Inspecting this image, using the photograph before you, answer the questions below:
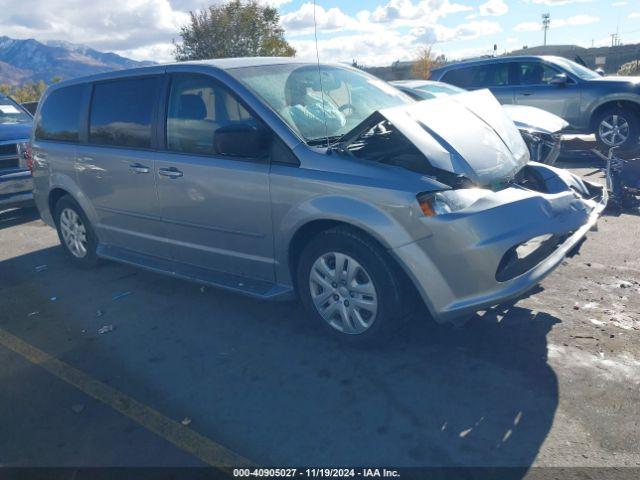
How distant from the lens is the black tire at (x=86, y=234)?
588 cm

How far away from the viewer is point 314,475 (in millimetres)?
2750

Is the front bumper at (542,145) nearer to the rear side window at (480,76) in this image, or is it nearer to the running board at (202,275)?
the running board at (202,275)

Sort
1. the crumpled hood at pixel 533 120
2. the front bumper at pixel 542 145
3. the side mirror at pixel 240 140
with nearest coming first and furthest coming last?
the side mirror at pixel 240 140 → the front bumper at pixel 542 145 → the crumpled hood at pixel 533 120

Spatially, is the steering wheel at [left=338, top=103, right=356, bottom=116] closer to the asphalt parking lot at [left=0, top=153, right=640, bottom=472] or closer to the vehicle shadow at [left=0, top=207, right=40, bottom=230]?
the asphalt parking lot at [left=0, top=153, right=640, bottom=472]

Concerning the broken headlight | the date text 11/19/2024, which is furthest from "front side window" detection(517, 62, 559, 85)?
the date text 11/19/2024

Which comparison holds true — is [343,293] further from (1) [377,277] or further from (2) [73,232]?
(2) [73,232]

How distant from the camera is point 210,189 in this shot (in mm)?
4332

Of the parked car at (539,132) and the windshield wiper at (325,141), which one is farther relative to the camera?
the parked car at (539,132)

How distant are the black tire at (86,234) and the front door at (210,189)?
4.91ft

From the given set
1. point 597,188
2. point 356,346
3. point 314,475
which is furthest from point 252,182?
point 597,188

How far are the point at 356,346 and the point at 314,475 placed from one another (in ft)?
4.10

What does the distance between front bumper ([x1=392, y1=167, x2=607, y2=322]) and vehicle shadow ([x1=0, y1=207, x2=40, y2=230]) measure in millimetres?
7224

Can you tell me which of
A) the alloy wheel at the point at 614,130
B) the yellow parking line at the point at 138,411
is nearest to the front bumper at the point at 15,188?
the yellow parking line at the point at 138,411

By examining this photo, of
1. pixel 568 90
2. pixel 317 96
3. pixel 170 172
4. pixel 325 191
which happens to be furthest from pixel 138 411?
pixel 568 90
